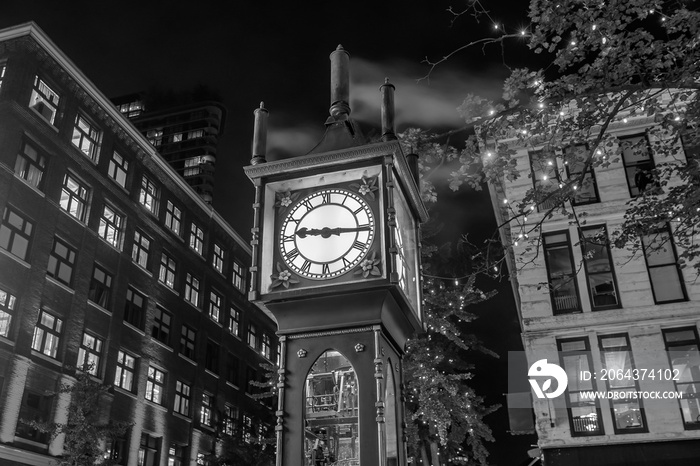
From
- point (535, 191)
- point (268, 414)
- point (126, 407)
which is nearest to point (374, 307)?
point (535, 191)

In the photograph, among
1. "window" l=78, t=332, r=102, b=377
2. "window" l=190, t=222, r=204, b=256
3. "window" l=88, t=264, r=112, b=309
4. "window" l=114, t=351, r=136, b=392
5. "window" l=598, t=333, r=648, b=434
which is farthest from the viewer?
"window" l=190, t=222, r=204, b=256

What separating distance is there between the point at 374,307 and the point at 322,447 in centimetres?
93

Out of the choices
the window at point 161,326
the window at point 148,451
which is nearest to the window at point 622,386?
the window at point 148,451

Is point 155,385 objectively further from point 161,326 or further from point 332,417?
point 332,417

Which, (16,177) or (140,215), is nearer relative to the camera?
(16,177)

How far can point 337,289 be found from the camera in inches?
169

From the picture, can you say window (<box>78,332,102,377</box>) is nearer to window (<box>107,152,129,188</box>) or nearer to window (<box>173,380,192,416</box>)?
window (<box>173,380,192,416</box>)

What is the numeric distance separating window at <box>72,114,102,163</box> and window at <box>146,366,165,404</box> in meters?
9.79

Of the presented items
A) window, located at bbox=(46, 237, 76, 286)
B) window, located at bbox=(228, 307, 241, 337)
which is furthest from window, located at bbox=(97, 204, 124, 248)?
window, located at bbox=(228, 307, 241, 337)

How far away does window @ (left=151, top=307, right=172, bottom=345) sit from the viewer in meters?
32.1

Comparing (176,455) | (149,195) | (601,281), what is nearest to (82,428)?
(176,455)

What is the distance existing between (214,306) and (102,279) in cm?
1119

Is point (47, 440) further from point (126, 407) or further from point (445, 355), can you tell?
point (445, 355)

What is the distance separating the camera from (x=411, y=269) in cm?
511
